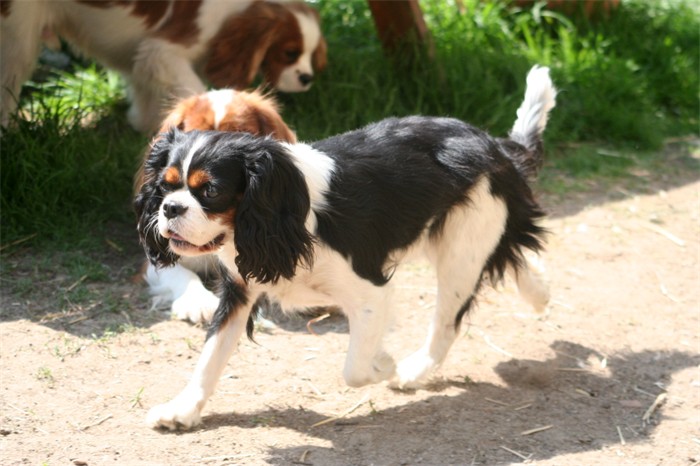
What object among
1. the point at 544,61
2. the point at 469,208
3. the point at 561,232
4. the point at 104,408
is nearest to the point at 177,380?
the point at 104,408

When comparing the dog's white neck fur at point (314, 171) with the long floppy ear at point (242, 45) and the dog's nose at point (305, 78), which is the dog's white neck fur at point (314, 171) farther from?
the dog's nose at point (305, 78)

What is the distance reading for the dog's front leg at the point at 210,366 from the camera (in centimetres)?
357

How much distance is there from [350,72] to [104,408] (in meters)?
3.80

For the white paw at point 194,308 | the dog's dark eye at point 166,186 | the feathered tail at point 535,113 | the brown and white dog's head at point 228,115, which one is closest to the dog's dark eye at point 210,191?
the dog's dark eye at point 166,186

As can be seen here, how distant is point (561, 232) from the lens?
585 centimetres

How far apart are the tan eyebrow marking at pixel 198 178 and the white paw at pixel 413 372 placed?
4.03 feet

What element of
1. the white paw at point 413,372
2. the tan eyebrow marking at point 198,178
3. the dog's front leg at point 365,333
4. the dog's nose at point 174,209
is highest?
the tan eyebrow marking at point 198,178

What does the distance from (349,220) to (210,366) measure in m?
0.72

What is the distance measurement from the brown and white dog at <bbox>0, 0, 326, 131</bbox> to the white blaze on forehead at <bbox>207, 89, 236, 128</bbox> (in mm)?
1310

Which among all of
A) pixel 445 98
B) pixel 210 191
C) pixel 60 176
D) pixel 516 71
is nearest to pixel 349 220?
pixel 210 191

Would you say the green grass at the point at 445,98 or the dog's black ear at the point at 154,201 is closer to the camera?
the dog's black ear at the point at 154,201

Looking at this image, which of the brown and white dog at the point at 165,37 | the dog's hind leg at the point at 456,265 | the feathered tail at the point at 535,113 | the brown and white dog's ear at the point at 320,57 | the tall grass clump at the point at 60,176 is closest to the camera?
the dog's hind leg at the point at 456,265

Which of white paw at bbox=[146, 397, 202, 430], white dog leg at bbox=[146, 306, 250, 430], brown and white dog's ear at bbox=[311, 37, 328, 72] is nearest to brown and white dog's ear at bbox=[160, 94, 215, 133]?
white dog leg at bbox=[146, 306, 250, 430]

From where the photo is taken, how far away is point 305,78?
6.37 meters
